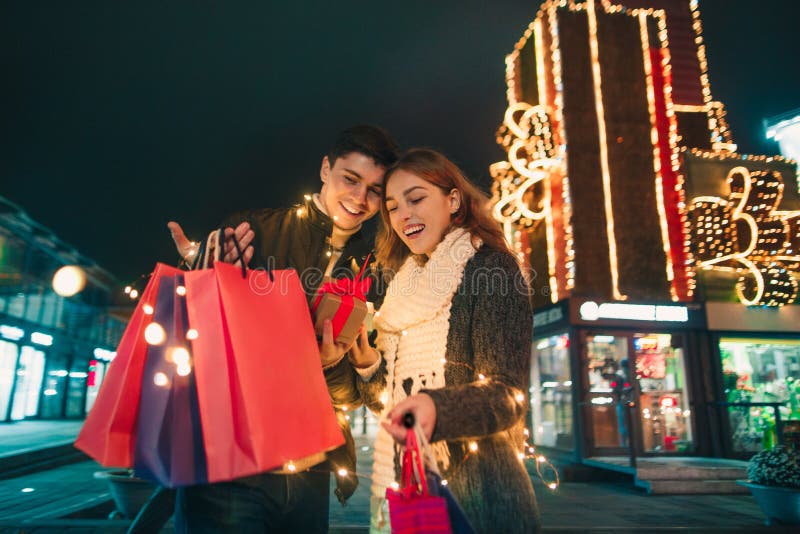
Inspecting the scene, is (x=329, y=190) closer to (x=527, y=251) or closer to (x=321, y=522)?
(x=321, y=522)

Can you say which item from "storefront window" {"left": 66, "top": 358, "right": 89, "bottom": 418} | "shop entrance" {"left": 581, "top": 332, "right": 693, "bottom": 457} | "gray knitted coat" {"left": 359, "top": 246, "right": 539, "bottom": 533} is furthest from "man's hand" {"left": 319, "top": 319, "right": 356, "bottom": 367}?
"storefront window" {"left": 66, "top": 358, "right": 89, "bottom": 418}

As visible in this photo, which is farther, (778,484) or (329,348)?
(778,484)

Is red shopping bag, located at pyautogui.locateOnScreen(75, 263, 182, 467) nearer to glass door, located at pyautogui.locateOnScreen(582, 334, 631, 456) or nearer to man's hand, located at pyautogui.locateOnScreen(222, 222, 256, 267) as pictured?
man's hand, located at pyautogui.locateOnScreen(222, 222, 256, 267)

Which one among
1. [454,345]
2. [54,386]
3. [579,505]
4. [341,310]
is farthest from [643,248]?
[54,386]

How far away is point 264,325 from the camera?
58.7 inches

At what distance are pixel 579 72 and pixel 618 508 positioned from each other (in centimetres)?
964

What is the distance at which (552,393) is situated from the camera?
12.2 m

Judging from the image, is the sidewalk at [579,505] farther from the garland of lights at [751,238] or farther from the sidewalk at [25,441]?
the garland of lights at [751,238]

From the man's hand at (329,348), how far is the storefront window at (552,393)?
9.91m

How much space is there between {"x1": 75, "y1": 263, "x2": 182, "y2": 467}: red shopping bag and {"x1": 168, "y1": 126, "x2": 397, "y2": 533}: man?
11.2 inches

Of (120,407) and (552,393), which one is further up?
(552,393)

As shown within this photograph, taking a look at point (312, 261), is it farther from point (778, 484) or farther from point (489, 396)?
point (778, 484)

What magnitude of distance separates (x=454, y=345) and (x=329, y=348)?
17.0 inches

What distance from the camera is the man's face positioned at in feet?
7.11
